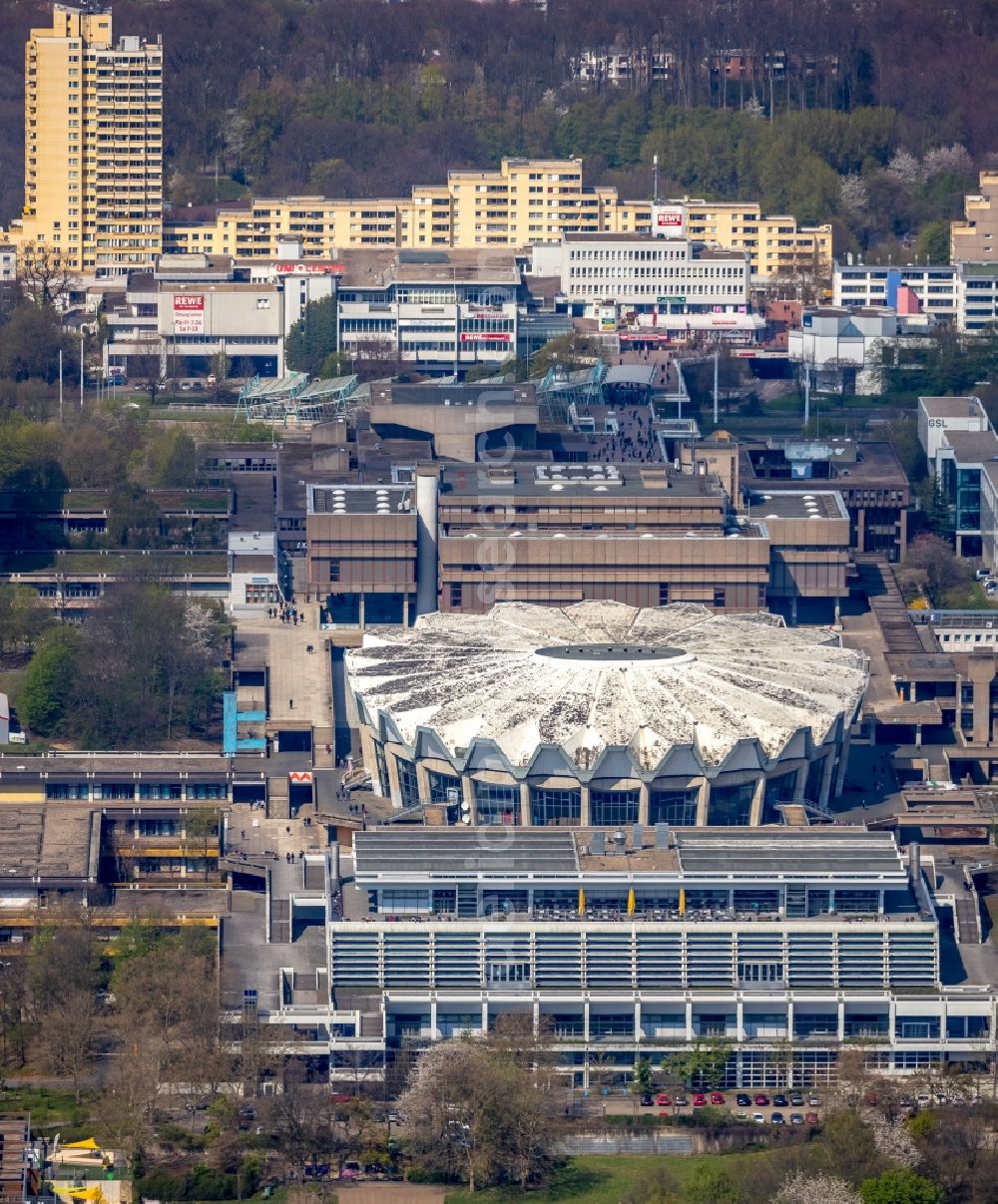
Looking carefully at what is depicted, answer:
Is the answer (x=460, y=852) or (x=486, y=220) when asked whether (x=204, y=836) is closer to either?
(x=460, y=852)

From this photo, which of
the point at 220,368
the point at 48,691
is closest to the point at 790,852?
the point at 48,691

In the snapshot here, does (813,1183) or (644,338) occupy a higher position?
(644,338)

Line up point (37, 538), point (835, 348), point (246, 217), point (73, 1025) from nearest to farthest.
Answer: point (73, 1025) < point (37, 538) < point (835, 348) < point (246, 217)

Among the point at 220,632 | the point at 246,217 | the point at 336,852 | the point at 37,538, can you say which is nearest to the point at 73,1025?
the point at 336,852

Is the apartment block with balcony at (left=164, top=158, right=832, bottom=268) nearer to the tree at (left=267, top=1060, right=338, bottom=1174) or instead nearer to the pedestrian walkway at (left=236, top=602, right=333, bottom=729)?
the pedestrian walkway at (left=236, top=602, right=333, bottom=729)

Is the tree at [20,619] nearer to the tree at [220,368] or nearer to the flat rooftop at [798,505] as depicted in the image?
the flat rooftop at [798,505]

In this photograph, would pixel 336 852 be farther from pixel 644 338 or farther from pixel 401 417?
pixel 644 338

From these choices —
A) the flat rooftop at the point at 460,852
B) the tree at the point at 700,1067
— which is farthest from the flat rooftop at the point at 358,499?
the tree at the point at 700,1067

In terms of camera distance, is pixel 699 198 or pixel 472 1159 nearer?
pixel 472 1159
